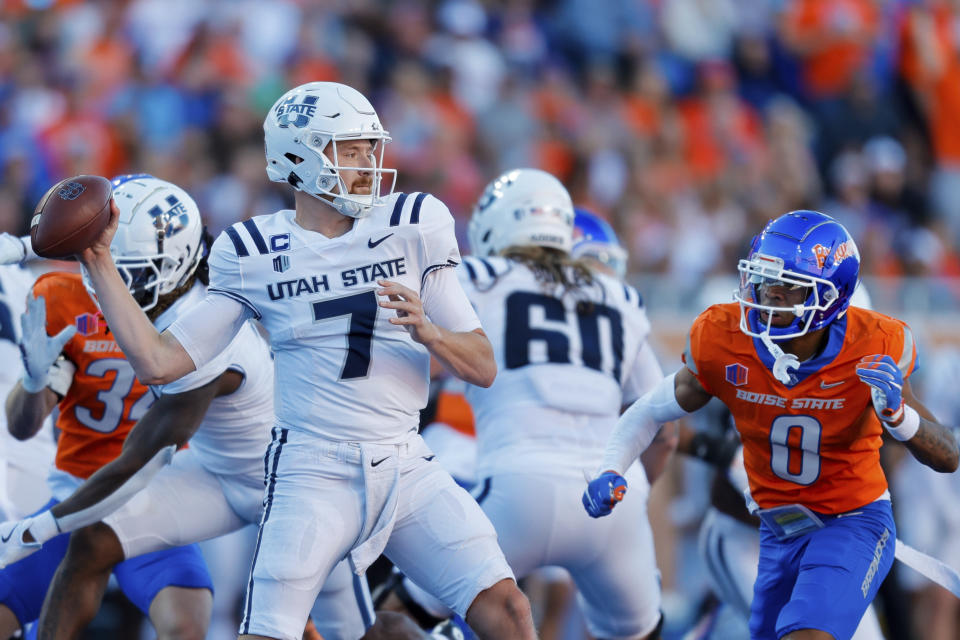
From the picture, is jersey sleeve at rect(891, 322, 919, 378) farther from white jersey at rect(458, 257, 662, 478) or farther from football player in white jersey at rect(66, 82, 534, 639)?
football player in white jersey at rect(66, 82, 534, 639)

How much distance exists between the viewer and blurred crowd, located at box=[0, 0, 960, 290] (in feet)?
30.5

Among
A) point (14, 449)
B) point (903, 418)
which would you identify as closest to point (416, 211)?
point (903, 418)

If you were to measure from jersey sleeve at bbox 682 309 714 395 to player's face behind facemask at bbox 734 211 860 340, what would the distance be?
0.15 m

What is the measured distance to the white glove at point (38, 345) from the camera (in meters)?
4.55

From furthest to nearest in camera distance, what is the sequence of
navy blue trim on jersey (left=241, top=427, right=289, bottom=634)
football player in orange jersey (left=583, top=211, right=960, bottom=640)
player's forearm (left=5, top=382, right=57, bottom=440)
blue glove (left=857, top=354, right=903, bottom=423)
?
player's forearm (left=5, top=382, right=57, bottom=440) < football player in orange jersey (left=583, top=211, right=960, bottom=640) < blue glove (left=857, top=354, right=903, bottom=423) < navy blue trim on jersey (left=241, top=427, right=289, bottom=634)

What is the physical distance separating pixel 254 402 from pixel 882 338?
2.13m

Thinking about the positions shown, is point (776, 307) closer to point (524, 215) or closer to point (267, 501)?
point (524, 215)

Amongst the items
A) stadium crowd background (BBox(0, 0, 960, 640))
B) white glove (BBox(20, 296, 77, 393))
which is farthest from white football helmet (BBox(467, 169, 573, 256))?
stadium crowd background (BBox(0, 0, 960, 640))

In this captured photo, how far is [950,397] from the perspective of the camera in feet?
27.7

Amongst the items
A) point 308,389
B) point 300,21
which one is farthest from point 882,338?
point 300,21

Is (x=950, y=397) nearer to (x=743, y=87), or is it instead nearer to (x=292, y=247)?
(x=743, y=87)

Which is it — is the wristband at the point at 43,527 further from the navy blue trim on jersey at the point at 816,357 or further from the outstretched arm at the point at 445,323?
the navy blue trim on jersey at the point at 816,357

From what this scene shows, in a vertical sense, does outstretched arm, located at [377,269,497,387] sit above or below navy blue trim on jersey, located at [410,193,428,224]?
below

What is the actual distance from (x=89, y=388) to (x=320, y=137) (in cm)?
137
